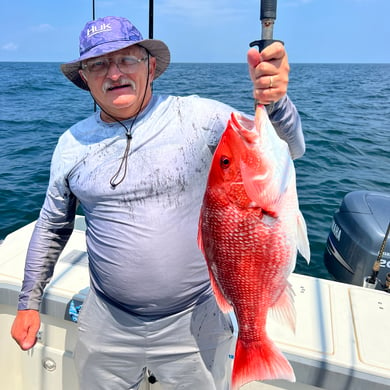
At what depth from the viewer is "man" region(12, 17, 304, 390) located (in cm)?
170

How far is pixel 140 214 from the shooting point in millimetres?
1712

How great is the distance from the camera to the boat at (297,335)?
6.06ft

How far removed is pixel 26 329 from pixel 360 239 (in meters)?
2.78

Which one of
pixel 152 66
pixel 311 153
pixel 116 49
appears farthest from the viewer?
pixel 311 153

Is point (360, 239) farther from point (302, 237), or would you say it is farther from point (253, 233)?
point (253, 233)

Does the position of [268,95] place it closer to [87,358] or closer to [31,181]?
[87,358]

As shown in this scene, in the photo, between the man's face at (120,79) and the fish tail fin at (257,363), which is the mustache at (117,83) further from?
the fish tail fin at (257,363)

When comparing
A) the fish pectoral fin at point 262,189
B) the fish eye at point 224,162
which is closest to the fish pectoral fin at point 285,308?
the fish pectoral fin at point 262,189

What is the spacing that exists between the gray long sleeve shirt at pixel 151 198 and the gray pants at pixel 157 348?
7 centimetres

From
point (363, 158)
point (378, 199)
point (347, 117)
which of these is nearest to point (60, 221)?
point (378, 199)

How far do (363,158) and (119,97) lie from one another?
8646mm

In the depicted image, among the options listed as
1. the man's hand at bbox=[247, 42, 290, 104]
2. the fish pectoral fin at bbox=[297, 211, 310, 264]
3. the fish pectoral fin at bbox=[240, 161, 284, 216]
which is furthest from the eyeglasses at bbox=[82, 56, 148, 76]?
the fish pectoral fin at bbox=[297, 211, 310, 264]

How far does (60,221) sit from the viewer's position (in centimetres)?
205

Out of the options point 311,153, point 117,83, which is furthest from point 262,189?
point 311,153
